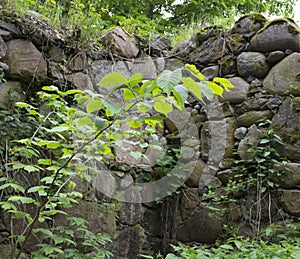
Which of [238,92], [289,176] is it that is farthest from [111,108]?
[238,92]

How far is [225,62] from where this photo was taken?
2.83 metres

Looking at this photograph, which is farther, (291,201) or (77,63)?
(77,63)

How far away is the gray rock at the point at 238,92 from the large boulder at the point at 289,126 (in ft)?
1.05

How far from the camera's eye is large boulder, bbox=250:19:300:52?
2.56 m

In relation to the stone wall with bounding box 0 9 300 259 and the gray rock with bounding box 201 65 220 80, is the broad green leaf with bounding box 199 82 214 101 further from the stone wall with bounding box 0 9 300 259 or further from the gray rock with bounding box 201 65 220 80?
the gray rock with bounding box 201 65 220 80

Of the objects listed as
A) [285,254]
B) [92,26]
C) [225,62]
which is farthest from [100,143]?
[225,62]

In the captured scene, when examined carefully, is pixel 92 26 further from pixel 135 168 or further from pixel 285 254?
pixel 285 254

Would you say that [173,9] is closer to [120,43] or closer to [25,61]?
[120,43]

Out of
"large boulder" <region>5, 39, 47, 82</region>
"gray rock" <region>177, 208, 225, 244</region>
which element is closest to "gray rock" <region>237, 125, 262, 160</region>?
"gray rock" <region>177, 208, 225, 244</region>

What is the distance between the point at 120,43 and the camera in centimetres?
288

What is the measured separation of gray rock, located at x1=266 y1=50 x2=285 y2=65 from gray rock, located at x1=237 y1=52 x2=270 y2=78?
40 millimetres

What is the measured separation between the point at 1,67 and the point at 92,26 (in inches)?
32.0

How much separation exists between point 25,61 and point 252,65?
172cm

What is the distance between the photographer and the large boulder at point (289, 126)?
7.73 ft
